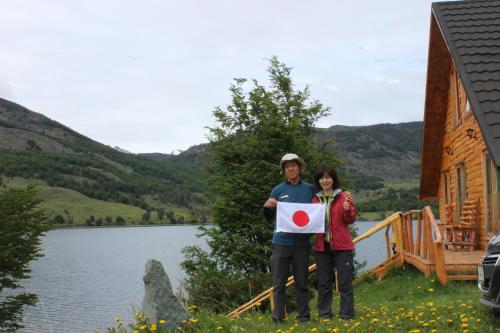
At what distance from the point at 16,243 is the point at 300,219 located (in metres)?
22.2

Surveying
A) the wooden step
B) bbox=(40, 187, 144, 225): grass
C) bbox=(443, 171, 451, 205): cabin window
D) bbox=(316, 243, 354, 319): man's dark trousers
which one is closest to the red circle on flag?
bbox=(316, 243, 354, 319): man's dark trousers

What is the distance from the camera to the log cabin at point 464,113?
37.2 ft

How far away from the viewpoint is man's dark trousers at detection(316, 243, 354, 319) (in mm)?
7188

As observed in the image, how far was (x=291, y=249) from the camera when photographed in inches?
288

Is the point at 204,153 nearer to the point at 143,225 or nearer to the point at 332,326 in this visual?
the point at 332,326

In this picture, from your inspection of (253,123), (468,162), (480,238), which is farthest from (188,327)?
(253,123)

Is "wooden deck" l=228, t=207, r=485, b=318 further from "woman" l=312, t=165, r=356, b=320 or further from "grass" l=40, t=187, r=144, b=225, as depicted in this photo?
"grass" l=40, t=187, r=144, b=225

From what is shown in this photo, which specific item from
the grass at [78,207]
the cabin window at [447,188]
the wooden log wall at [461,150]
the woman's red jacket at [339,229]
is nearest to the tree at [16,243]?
the cabin window at [447,188]

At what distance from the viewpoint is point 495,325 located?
6344 mm

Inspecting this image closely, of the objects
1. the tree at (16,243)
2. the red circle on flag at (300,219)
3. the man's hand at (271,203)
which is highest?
the man's hand at (271,203)

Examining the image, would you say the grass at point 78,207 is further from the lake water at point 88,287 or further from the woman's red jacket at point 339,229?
the woman's red jacket at point 339,229

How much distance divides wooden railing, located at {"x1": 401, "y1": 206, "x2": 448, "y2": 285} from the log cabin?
1.64 metres

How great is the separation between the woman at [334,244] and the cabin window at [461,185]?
33.6 ft

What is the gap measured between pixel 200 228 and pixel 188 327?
17.3 m
